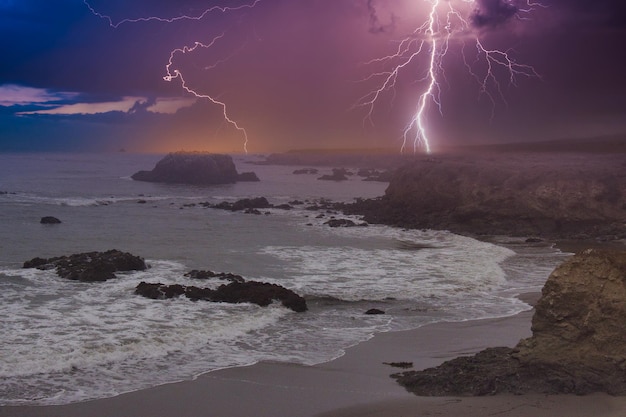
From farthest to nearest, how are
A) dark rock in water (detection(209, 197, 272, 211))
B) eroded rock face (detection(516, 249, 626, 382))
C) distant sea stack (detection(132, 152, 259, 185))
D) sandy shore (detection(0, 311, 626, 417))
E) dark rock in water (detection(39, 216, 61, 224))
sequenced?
distant sea stack (detection(132, 152, 259, 185)) < dark rock in water (detection(209, 197, 272, 211)) < dark rock in water (detection(39, 216, 61, 224)) < eroded rock face (detection(516, 249, 626, 382)) < sandy shore (detection(0, 311, 626, 417))

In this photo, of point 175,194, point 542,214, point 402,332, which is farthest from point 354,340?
point 175,194

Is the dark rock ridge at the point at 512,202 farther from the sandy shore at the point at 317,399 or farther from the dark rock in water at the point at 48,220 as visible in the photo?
the sandy shore at the point at 317,399

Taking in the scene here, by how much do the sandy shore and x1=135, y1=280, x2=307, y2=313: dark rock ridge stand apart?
13.8 feet

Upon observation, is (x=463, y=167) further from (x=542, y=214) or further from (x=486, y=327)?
(x=486, y=327)

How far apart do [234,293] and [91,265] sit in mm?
5322

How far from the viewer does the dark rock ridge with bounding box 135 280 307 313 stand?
15562 mm

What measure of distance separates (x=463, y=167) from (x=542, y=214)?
8873 mm

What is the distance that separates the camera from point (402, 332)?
13336mm

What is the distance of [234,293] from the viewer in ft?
52.7

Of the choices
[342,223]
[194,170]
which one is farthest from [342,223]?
[194,170]

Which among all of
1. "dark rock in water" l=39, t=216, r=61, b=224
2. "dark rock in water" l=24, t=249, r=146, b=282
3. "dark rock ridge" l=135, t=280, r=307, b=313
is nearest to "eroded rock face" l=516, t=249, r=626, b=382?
"dark rock ridge" l=135, t=280, r=307, b=313

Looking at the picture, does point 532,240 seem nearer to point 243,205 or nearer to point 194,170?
point 243,205

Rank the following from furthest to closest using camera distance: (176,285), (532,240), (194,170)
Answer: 1. (194,170)
2. (532,240)
3. (176,285)

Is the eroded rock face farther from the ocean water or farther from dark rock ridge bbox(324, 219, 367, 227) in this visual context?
dark rock ridge bbox(324, 219, 367, 227)
